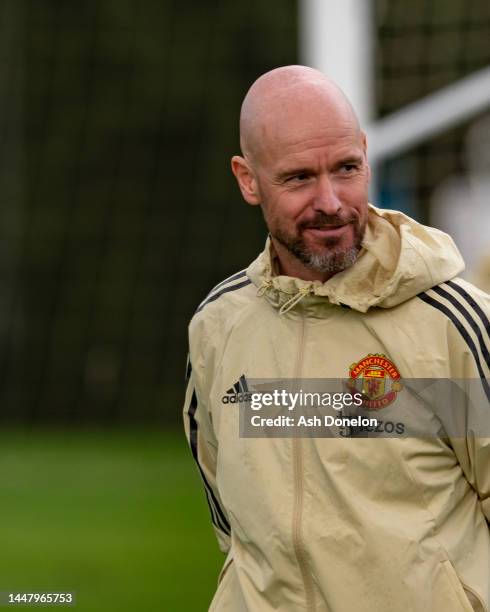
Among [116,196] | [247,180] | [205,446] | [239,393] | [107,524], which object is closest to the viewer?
[239,393]

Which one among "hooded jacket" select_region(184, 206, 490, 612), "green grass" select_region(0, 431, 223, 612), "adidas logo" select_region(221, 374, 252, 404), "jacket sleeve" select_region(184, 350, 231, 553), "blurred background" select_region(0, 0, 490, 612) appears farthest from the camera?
"blurred background" select_region(0, 0, 490, 612)

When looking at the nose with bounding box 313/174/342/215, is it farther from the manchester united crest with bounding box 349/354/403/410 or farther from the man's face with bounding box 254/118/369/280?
the manchester united crest with bounding box 349/354/403/410

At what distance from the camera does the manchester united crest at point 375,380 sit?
9.21 feet

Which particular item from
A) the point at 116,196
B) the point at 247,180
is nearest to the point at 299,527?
the point at 247,180

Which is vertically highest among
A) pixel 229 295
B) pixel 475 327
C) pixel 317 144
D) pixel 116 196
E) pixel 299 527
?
pixel 116 196

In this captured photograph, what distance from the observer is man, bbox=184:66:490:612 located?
274 cm

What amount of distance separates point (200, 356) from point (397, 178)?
14.5 feet

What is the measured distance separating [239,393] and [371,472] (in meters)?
0.35

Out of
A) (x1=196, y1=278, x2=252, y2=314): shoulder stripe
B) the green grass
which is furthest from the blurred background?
(x1=196, y1=278, x2=252, y2=314): shoulder stripe

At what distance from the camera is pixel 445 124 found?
6023 millimetres

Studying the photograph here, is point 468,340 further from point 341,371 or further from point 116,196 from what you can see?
point 116,196

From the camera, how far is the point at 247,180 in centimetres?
309

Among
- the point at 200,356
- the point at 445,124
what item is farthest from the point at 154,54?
the point at 200,356

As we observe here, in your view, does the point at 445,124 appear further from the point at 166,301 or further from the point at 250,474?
the point at 166,301
